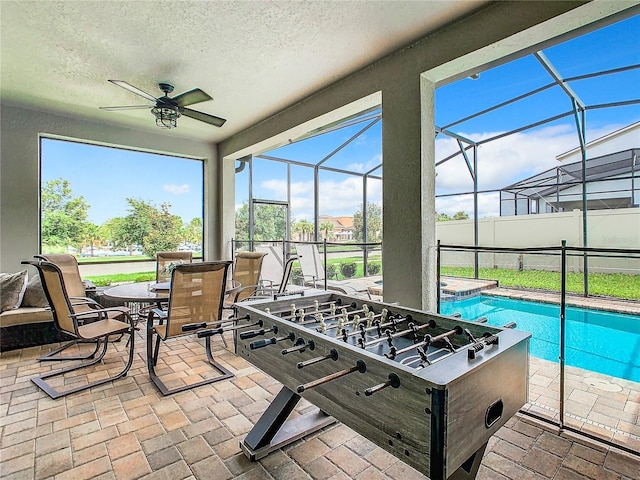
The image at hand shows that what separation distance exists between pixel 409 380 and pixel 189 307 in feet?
7.55

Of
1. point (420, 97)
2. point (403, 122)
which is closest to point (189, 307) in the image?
point (403, 122)

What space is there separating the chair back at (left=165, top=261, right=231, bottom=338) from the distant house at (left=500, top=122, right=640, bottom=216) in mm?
6448

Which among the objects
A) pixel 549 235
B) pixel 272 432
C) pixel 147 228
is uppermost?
pixel 147 228

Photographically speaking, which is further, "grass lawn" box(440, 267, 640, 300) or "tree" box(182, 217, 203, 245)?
"tree" box(182, 217, 203, 245)

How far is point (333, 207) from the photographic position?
838cm

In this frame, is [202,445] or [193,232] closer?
[202,445]

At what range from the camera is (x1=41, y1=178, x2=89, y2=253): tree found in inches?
196

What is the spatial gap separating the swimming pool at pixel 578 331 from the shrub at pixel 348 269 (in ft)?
8.78

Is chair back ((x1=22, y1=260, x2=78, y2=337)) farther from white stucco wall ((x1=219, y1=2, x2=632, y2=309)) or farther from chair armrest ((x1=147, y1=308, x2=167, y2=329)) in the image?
white stucco wall ((x1=219, y1=2, x2=632, y2=309))

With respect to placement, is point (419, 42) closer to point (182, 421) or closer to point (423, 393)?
point (423, 393)

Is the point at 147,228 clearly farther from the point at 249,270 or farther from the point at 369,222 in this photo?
the point at 369,222

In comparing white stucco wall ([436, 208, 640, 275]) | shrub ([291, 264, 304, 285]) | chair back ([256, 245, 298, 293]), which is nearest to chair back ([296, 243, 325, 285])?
chair back ([256, 245, 298, 293])

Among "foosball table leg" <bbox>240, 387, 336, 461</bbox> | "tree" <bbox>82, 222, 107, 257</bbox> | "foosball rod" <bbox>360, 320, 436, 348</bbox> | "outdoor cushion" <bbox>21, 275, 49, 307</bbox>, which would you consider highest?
"tree" <bbox>82, 222, 107, 257</bbox>

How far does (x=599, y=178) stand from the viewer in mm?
6418
